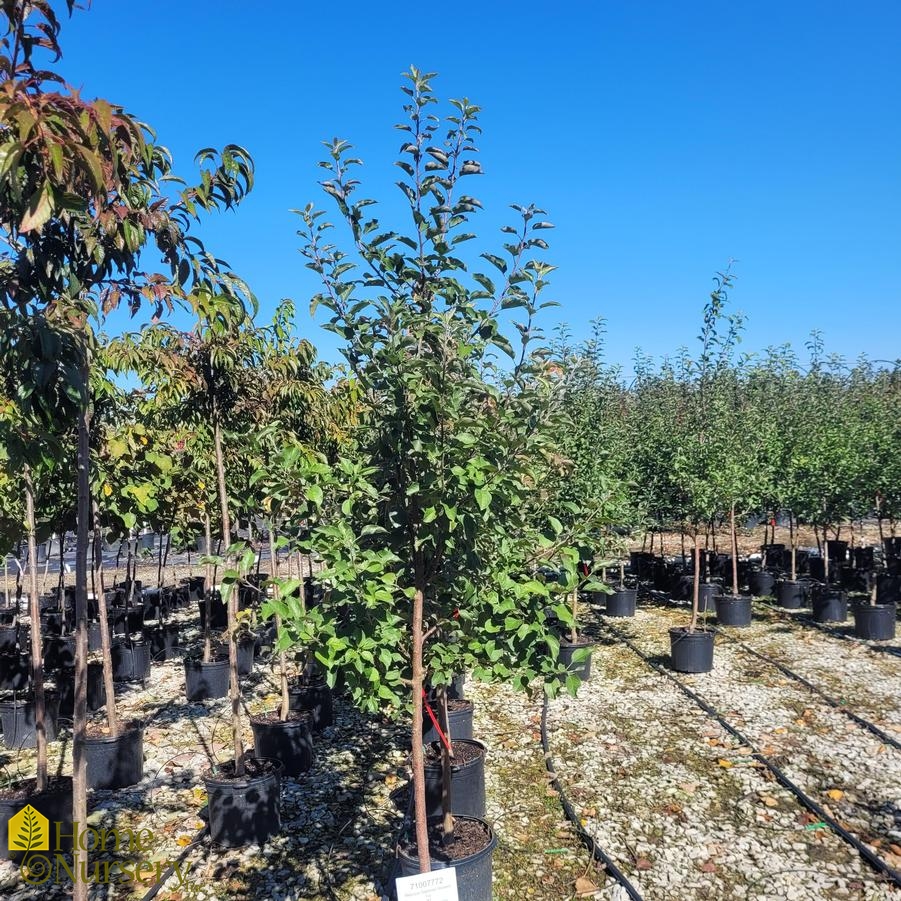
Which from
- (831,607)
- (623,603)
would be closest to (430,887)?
(623,603)

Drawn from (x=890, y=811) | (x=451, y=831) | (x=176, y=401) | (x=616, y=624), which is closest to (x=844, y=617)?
(x=616, y=624)

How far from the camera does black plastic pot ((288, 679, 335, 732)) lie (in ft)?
24.9

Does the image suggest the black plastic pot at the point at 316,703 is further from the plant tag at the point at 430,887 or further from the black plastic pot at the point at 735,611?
the black plastic pot at the point at 735,611

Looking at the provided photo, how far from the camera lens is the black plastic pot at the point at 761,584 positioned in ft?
47.9

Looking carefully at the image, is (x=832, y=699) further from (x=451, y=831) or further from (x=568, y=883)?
(x=451, y=831)

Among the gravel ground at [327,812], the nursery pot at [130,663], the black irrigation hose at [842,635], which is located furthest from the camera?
the black irrigation hose at [842,635]

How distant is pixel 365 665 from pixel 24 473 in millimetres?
4036

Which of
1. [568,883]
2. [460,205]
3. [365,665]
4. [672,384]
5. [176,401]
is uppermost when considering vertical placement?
[672,384]

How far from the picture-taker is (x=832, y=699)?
817 centimetres

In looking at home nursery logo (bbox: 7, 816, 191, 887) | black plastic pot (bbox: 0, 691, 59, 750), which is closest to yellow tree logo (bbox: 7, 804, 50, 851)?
home nursery logo (bbox: 7, 816, 191, 887)

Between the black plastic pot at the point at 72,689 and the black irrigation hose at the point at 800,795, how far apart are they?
690cm

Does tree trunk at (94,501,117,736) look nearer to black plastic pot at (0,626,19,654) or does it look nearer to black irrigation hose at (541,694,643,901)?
black irrigation hose at (541,694,643,901)

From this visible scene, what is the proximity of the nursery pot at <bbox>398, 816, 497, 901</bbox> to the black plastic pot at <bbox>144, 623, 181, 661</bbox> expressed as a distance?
24.8ft

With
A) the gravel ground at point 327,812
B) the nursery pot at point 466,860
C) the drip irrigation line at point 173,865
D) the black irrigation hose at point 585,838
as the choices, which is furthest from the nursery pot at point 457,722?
the nursery pot at point 466,860
